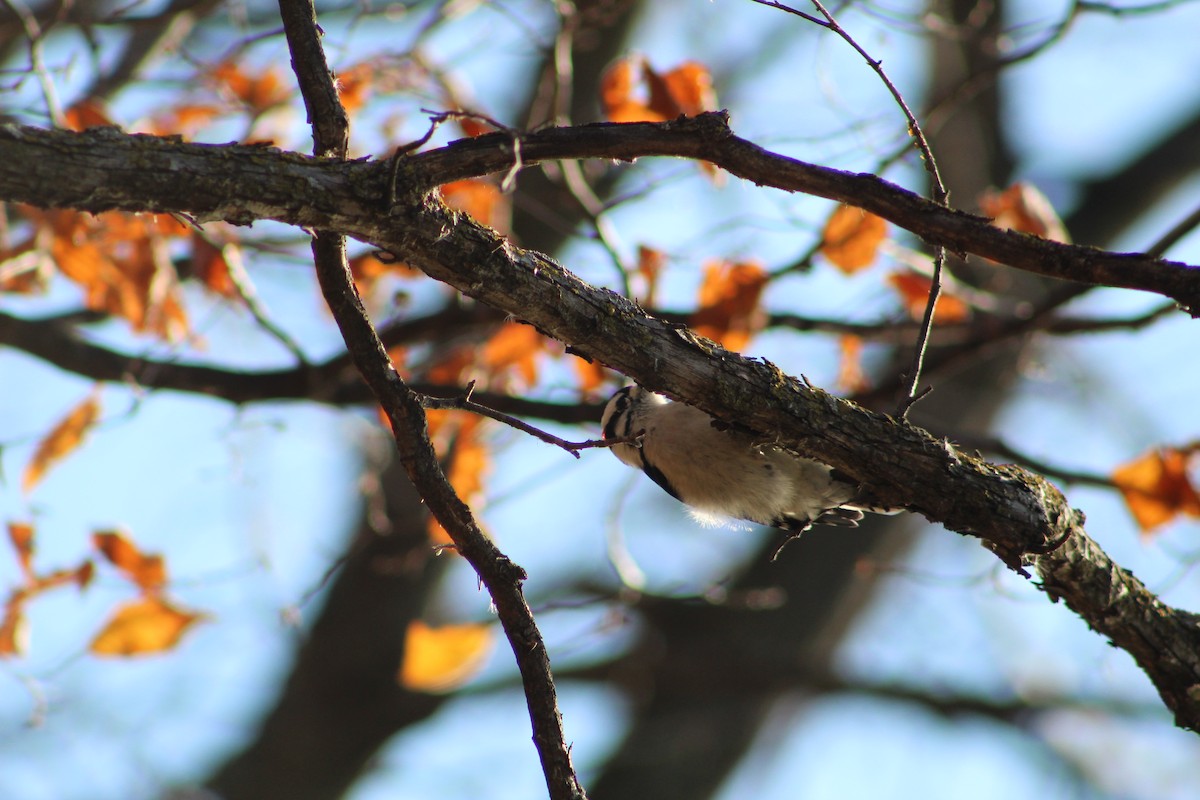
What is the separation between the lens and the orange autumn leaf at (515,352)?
4.38 metres

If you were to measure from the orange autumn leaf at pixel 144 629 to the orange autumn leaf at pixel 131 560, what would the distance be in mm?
79

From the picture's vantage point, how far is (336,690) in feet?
21.1

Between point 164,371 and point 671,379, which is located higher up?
point 164,371

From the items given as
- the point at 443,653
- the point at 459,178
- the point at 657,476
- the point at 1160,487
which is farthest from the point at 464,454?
the point at 1160,487

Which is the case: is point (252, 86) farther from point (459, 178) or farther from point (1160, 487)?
point (1160, 487)

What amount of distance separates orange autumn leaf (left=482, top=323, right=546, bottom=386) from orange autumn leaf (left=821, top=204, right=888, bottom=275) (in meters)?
1.37

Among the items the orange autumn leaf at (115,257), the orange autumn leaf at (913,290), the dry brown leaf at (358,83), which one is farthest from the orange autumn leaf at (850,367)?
the orange autumn leaf at (115,257)

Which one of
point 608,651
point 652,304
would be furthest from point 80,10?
point 608,651

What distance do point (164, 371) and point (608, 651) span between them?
4.50 m

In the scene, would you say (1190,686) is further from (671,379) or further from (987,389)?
(987,389)

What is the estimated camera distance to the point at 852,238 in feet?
12.2

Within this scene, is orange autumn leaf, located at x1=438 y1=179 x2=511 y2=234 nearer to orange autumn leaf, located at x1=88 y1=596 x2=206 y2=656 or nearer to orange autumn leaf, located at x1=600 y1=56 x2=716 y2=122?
orange autumn leaf, located at x1=600 y1=56 x2=716 y2=122

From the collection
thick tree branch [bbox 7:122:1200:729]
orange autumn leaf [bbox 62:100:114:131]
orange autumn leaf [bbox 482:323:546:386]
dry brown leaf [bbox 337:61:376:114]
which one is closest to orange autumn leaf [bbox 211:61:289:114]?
dry brown leaf [bbox 337:61:376:114]

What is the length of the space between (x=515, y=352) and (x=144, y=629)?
6.26 ft
